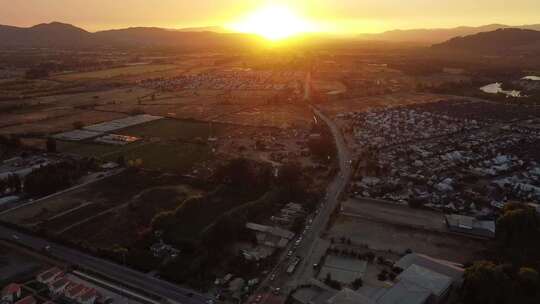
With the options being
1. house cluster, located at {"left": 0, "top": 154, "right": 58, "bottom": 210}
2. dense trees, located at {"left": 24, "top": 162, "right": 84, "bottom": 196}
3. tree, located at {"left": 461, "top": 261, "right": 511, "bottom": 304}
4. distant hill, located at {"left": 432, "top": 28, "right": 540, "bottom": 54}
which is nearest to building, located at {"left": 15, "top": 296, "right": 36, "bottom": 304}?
house cluster, located at {"left": 0, "top": 154, "right": 58, "bottom": 210}

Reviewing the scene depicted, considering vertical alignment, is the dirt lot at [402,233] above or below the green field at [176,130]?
below

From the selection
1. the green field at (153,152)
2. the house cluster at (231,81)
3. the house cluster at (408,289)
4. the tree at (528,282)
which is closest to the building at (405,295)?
the house cluster at (408,289)

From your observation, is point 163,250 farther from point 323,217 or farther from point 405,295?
point 405,295

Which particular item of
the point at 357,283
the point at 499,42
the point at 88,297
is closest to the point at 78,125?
the point at 88,297

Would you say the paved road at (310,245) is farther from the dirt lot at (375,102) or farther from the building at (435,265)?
the dirt lot at (375,102)

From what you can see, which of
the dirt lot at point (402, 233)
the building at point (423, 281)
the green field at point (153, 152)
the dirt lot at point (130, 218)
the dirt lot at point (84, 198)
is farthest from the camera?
the green field at point (153, 152)

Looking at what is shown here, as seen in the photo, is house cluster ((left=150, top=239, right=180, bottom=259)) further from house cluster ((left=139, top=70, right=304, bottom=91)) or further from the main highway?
house cluster ((left=139, top=70, right=304, bottom=91))
